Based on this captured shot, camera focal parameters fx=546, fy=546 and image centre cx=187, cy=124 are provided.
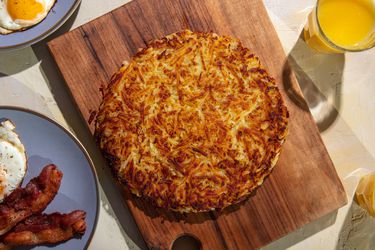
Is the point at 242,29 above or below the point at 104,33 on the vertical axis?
below

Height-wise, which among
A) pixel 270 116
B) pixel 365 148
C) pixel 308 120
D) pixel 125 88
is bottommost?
pixel 365 148

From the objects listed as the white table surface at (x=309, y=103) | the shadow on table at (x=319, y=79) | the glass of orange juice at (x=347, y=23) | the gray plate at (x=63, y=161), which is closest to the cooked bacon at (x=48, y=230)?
the gray plate at (x=63, y=161)

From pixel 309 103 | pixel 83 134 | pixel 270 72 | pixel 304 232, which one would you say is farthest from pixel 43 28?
pixel 304 232

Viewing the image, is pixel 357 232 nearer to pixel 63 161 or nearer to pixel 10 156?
pixel 63 161

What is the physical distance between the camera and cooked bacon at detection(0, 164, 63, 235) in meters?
2.19

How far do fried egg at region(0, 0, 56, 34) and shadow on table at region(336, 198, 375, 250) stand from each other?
5.24ft

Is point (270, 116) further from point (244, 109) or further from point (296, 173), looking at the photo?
point (296, 173)

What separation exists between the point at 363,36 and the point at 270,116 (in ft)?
1.81

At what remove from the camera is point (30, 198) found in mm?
2211

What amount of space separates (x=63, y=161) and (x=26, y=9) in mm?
652

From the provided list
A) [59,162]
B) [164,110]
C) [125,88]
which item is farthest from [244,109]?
[59,162]

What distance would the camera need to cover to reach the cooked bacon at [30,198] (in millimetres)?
2189

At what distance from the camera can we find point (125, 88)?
7.00 feet

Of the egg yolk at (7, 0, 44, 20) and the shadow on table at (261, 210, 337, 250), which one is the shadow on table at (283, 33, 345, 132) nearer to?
the shadow on table at (261, 210, 337, 250)
